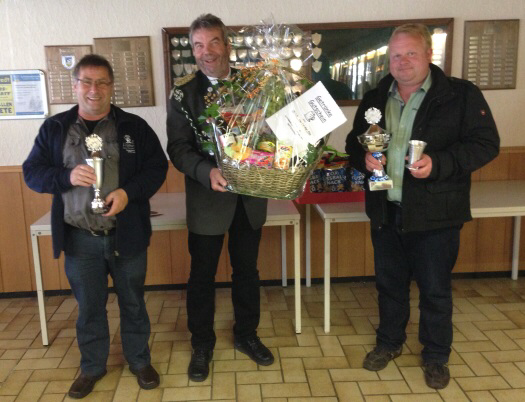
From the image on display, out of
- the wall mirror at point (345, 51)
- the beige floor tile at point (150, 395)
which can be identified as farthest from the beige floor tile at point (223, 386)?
the wall mirror at point (345, 51)

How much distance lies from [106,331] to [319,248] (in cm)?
171

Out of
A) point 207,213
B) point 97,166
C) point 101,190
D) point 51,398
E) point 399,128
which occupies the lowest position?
point 51,398

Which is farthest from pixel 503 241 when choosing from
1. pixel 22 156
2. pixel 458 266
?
pixel 22 156

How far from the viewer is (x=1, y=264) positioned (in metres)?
3.42

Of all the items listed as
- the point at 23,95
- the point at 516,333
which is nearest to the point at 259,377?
the point at 516,333

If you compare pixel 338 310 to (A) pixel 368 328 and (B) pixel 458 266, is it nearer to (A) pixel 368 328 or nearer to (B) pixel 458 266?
(A) pixel 368 328

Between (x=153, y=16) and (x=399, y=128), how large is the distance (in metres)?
1.87

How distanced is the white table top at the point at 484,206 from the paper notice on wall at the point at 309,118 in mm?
950

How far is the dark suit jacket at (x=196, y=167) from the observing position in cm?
211

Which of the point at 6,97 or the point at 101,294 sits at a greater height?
the point at 6,97

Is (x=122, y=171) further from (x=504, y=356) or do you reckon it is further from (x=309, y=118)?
(x=504, y=356)

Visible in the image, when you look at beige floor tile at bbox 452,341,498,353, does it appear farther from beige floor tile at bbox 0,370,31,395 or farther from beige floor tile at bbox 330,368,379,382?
beige floor tile at bbox 0,370,31,395

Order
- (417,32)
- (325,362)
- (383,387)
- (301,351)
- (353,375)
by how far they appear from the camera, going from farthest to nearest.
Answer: (301,351)
(325,362)
(353,375)
(383,387)
(417,32)

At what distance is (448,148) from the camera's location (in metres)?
2.12
